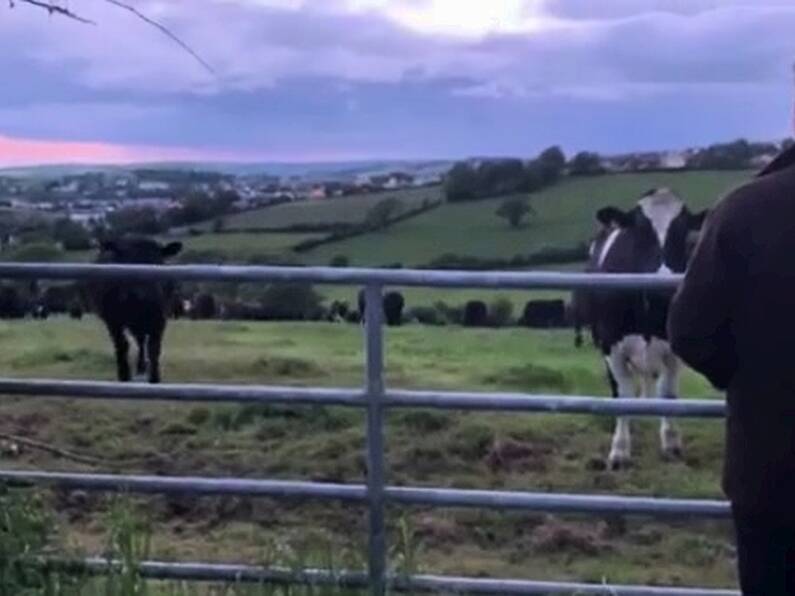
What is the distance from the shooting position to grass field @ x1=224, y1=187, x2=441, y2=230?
616 inches

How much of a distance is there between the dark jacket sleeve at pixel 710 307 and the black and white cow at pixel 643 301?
7.42 metres

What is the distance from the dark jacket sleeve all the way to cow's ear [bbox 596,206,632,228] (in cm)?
799

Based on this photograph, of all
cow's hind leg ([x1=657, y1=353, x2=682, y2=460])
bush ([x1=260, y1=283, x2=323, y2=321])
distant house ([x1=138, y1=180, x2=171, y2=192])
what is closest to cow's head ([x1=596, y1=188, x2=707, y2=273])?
cow's hind leg ([x1=657, y1=353, x2=682, y2=460])

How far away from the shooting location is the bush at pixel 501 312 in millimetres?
19922

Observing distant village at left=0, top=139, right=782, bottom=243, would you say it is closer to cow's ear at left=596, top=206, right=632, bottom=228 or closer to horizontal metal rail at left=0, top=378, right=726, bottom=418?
horizontal metal rail at left=0, top=378, right=726, bottom=418

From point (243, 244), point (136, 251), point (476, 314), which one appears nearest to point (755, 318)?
point (136, 251)

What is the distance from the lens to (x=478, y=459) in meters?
10.4

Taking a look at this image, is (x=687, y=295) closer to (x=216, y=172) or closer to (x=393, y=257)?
(x=216, y=172)

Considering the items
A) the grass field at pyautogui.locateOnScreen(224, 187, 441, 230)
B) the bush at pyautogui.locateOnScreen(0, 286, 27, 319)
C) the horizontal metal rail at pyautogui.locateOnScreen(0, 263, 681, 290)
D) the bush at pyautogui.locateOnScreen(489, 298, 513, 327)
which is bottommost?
the bush at pyautogui.locateOnScreen(489, 298, 513, 327)

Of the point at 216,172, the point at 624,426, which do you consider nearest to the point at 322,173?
the point at 216,172

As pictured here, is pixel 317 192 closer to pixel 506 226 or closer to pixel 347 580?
pixel 506 226

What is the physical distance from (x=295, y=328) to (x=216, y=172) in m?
5.79

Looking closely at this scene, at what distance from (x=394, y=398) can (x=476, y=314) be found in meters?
14.9

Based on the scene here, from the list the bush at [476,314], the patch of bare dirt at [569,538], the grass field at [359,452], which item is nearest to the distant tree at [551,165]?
the bush at [476,314]
